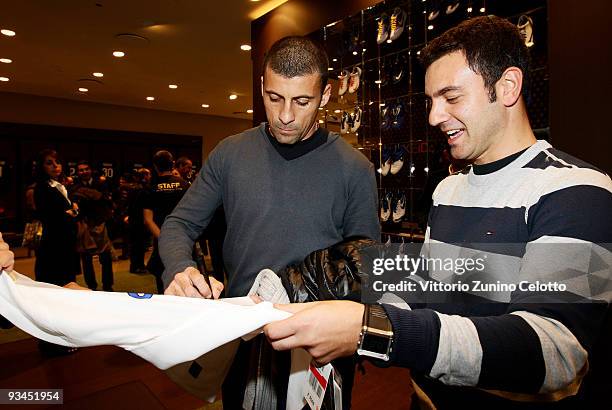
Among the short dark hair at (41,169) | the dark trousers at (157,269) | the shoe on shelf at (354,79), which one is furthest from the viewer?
the shoe on shelf at (354,79)

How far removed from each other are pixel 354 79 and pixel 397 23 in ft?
2.33

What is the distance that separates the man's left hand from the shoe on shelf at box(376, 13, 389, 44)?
361 cm

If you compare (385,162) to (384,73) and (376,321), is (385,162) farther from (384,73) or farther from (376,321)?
(376,321)

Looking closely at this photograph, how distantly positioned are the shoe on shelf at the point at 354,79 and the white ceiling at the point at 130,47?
180 cm

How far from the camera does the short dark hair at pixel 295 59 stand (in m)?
1.48

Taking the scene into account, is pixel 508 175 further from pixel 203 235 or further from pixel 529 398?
pixel 203 235

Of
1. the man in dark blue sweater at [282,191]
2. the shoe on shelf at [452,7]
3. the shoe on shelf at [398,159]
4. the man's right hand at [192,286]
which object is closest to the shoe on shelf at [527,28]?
the shoe on shelf at [452,7]

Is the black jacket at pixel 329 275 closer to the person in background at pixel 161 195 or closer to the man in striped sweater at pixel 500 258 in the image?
the man in striped sweater at pixel 500 258

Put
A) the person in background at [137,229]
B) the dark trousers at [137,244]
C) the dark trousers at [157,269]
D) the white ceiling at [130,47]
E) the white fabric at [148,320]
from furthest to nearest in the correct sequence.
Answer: the dark trousers at [137,244] → the person in background at [137,229] → the white ceiling at [130,47] → the dark trousers at [157,269] → the white fabric at [148,320]

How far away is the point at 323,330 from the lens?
747 mm

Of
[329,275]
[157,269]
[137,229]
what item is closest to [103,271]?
[137,229]

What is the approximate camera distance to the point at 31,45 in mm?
6855

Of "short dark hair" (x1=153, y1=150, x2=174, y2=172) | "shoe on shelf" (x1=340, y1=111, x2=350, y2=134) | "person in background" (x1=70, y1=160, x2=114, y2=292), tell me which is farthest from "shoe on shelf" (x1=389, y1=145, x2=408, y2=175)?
"person in background" (x1=70, y1=160, x2=114, y2=292)

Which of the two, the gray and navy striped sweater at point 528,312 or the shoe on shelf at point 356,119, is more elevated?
the shoe on shelf at point 356,119
